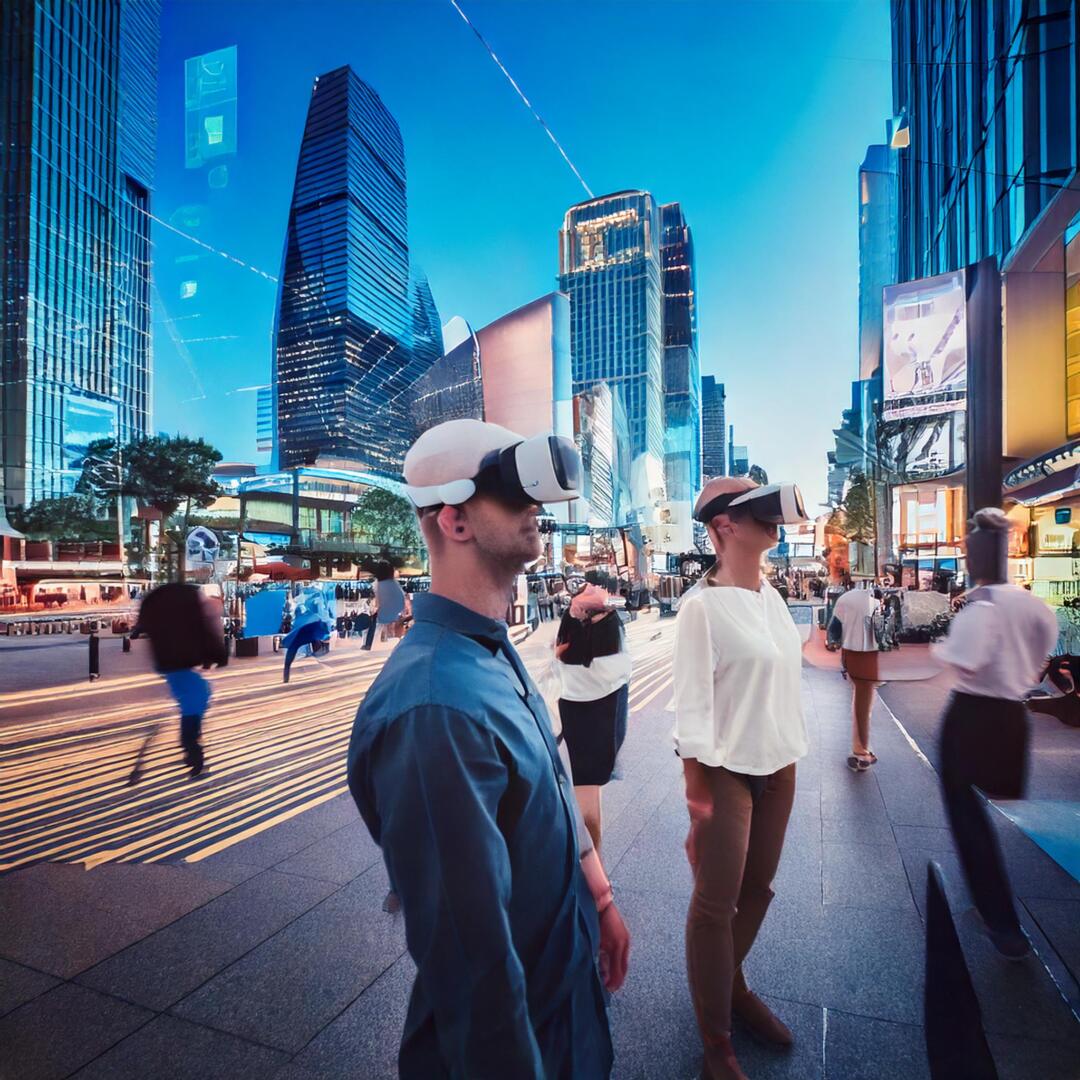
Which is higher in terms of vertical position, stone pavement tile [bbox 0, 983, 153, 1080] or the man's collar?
the man's collar

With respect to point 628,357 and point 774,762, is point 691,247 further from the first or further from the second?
point 774,762

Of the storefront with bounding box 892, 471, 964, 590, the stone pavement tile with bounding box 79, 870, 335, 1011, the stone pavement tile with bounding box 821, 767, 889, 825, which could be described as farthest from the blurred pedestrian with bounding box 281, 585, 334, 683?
the storefront with bounding box 892, 471, 964, 590

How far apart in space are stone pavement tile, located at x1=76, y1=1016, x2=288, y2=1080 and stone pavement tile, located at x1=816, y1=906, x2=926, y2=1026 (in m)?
2.14

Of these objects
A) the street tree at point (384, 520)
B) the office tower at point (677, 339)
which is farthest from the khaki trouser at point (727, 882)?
the office tower at point (677, 339)

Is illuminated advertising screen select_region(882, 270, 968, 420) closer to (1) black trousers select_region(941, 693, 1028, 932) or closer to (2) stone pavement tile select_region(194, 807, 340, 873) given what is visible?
(1) black trousers select_region(941, 693, 1028, 932)

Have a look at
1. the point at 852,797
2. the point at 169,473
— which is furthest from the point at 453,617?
the point at 169,473

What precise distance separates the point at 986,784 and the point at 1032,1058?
967 mm

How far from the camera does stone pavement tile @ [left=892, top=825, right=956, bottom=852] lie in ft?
11.4

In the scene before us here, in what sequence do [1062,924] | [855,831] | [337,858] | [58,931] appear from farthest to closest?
[855,831] → [337,858] → [58,931] → [1062,924]

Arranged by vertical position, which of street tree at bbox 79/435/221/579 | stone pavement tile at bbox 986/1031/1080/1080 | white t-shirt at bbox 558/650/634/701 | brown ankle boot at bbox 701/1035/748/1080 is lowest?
stone pavement tile at bbox 986/1031/1080/1080

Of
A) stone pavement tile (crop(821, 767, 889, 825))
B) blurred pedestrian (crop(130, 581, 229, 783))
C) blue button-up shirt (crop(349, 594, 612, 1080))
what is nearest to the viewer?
blue button-up shirt (crop(349, 594, 612, 1080))

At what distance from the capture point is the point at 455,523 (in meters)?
1.15

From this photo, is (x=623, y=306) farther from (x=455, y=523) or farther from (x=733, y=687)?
(x=455, y=523)

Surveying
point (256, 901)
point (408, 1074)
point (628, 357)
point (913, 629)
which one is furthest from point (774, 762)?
point (628, 357)
